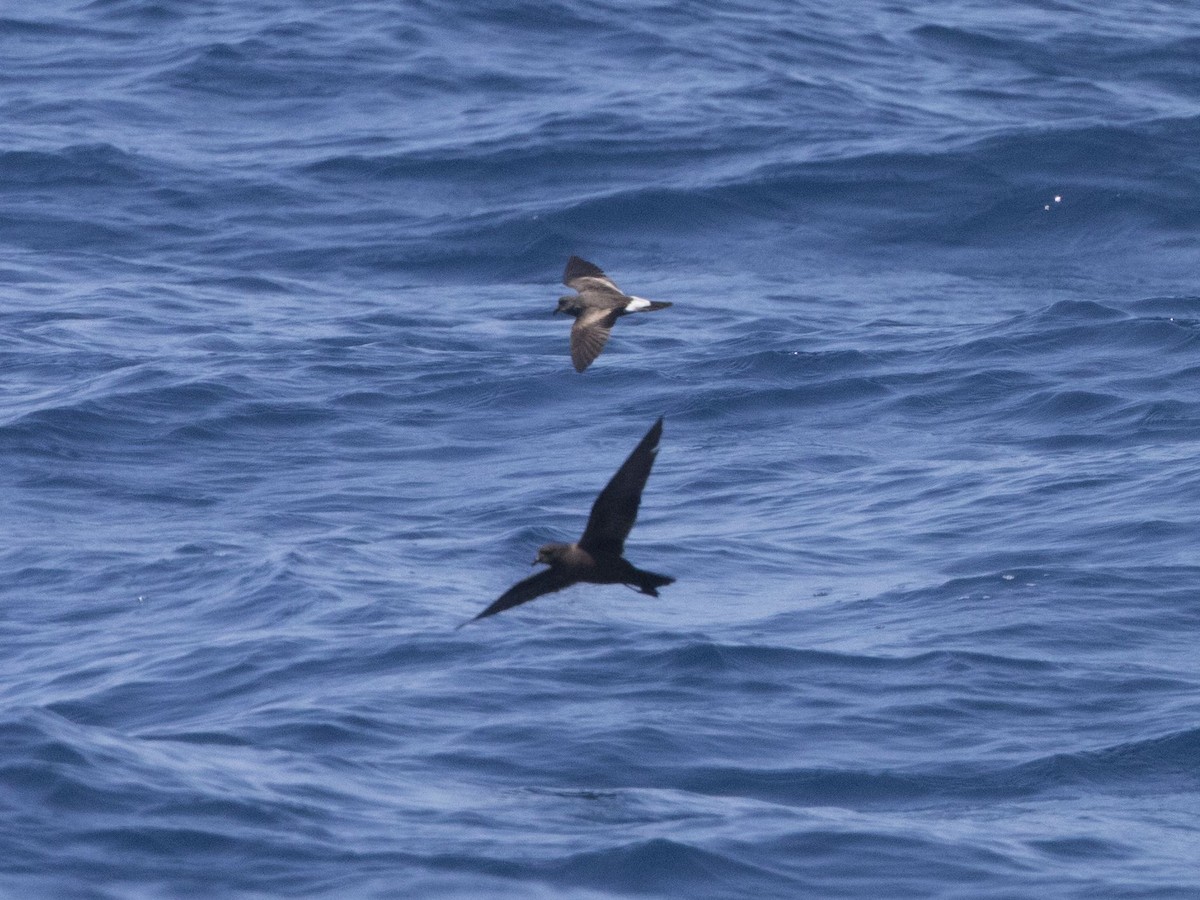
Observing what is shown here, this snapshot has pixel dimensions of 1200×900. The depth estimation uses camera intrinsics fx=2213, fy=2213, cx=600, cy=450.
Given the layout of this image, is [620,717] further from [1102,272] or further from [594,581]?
[1102,272]

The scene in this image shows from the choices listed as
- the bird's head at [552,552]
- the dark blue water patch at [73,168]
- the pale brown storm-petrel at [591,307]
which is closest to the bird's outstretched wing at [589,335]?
the pale brown storm-petrel at [591,307]

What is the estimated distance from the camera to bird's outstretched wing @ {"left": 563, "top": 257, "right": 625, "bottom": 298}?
13203mm

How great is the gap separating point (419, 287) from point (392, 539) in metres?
5.07

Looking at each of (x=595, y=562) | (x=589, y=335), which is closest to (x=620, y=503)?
(x=595, y=562)

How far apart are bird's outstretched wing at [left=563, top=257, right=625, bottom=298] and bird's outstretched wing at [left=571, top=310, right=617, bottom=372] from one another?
1.38 ft

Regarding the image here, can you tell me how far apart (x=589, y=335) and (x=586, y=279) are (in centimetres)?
143

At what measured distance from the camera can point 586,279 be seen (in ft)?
44.3

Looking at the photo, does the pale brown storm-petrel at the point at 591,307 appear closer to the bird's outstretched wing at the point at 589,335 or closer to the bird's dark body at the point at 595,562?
the bird's outstretched wing at the point at 589,335

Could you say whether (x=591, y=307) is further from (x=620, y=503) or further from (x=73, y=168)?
(x=73, y=168)

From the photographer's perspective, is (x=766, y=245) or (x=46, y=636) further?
(x=766, y=245)

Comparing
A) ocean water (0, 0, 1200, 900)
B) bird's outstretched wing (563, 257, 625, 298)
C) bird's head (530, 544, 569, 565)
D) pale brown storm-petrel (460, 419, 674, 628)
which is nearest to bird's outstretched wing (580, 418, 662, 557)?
pale brown storm-petrel (460, 419, 674, 628)

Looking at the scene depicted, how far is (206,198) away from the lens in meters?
20.2

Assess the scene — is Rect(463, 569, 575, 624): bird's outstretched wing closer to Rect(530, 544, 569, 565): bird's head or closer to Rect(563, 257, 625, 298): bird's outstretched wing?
Rect(530, 544, 569, 565): bird's head

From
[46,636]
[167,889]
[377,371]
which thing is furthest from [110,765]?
[377,371]
